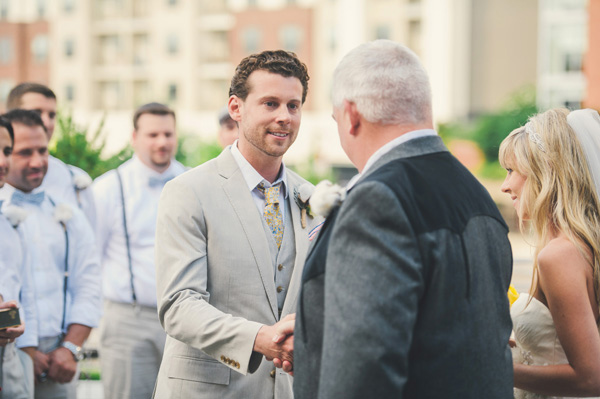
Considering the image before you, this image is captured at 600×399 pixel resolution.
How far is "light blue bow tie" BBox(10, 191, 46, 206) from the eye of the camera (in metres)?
4.15

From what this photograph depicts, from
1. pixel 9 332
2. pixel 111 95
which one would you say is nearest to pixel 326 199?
pixel 9 332

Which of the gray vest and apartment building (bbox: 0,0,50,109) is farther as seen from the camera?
apartment building (bbox: 0,0,50,109)

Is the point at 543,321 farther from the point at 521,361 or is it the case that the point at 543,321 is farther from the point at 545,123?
the point at 545,123

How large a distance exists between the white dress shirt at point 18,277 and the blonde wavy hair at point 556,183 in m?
2.55

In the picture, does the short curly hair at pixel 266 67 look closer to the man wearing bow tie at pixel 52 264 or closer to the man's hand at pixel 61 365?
the man wearing bow tie at pixel 52 264

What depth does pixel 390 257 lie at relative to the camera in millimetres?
1876

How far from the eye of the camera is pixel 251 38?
1791 inches

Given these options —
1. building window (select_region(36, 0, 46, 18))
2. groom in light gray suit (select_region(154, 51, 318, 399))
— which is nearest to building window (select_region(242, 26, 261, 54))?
building window (select_region(36, 0, 46, 18))

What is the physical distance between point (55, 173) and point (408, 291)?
12.1 ft

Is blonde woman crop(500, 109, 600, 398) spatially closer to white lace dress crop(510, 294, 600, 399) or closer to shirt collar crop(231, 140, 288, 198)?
white lace dress crop(510, 294, 600, 399)

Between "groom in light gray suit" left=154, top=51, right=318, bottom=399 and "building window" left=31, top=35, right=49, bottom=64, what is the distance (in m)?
54.5

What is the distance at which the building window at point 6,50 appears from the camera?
53.7 metres

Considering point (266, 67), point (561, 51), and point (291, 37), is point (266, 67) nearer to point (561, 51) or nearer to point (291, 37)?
point (561, 51)

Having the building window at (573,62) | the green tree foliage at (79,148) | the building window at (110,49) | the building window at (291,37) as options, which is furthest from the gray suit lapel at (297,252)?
the building window at (110,49)
